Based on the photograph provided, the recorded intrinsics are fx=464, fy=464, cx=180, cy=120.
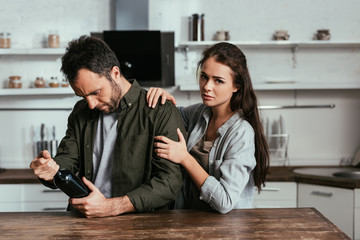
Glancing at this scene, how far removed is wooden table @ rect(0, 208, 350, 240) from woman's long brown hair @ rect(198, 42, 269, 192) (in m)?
0.23

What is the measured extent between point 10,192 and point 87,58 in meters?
1.98

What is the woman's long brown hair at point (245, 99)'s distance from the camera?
2.12 metres

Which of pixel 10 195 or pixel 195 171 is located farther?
pixel 10 195

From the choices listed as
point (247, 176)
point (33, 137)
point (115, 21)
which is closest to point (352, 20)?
point (115, 21)

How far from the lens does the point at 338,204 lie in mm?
3264

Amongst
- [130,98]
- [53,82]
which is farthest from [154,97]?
[53,82]

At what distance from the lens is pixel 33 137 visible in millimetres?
4109

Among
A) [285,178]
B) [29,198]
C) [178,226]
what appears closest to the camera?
[178,226]

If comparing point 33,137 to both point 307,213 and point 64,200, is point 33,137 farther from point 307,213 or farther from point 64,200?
point 307,213

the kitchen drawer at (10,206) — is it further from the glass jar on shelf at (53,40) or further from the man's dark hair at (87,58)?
the man's dark hair at (87,58)

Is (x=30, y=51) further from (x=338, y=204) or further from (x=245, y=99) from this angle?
(x=338, y=204)

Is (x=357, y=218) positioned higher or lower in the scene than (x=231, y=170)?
lower

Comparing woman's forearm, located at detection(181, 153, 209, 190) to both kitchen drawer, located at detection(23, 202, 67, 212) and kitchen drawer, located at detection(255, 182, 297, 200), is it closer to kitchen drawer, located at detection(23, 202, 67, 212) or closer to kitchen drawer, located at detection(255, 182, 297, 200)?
kitchen drawer, located at detection(255, 182, 297, 200)

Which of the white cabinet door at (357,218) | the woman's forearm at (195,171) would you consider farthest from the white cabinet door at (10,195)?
the white cabinet door at (357,218)
